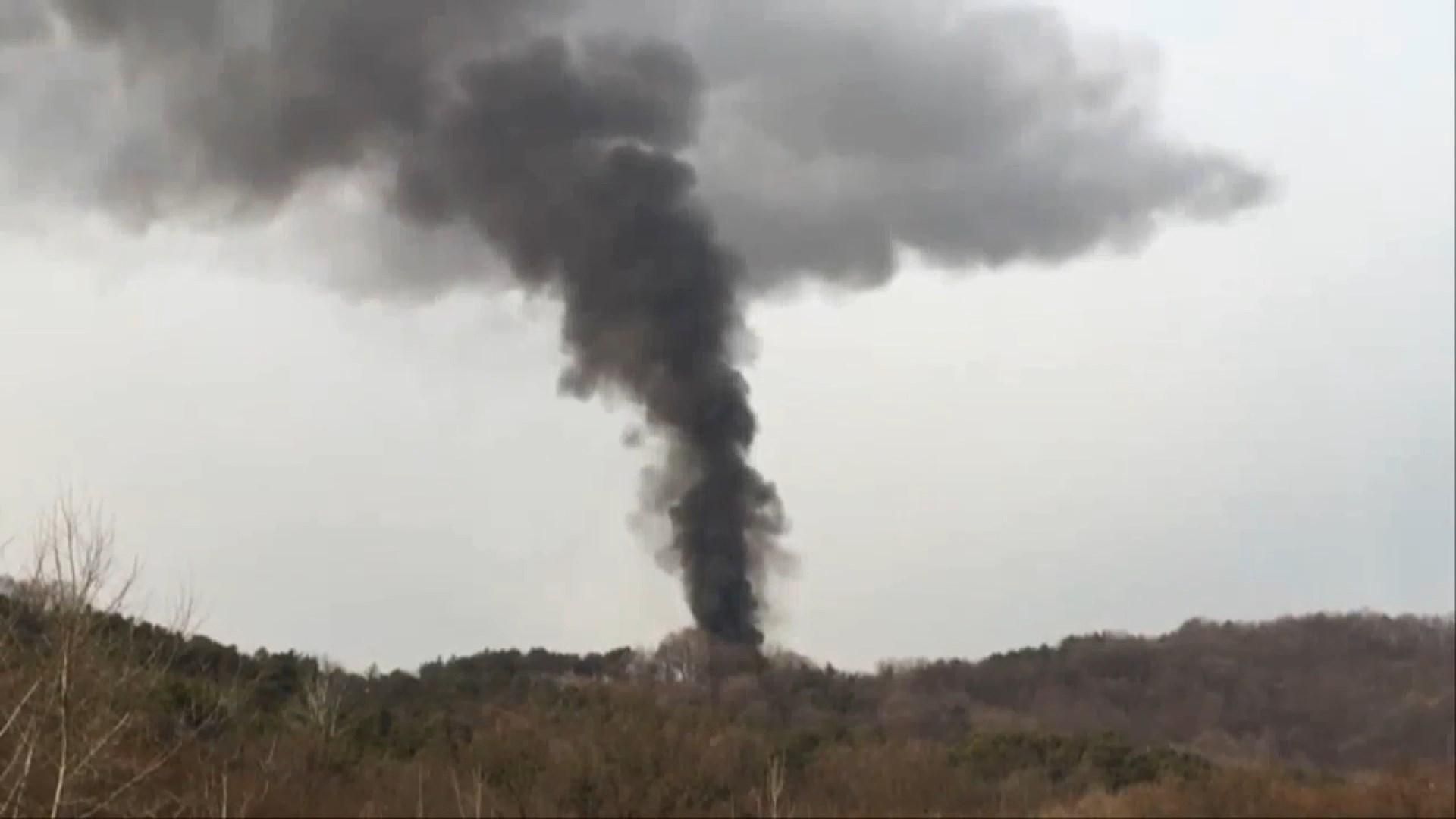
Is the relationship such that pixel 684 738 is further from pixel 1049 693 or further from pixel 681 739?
pixel 1049 693

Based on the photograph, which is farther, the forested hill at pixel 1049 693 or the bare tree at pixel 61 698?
the forested hill at pixel 1049 693

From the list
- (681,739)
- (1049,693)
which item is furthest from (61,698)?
(1049,693)

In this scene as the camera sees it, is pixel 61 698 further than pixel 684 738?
No

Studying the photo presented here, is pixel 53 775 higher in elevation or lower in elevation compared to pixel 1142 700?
lower

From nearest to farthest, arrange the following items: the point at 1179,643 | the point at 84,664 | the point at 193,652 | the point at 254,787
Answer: the point at 84,664
the point at 254,787
the point at 193,652
the point at 1179,643

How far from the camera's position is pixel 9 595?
1326 centimetres

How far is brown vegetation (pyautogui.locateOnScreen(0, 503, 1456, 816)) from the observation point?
15.0m

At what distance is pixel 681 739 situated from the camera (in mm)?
35375

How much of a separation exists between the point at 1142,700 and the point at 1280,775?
1959 centimetres

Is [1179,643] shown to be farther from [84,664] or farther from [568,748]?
[84,664]

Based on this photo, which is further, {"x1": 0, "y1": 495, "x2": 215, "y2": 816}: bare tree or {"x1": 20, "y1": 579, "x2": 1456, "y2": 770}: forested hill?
{"x1": 20, "y1": 579, "x2": 1456, "y2": 770}: forested hill

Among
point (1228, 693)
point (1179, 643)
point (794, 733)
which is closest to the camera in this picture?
point (794, 733)

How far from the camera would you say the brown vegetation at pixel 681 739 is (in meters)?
15.0

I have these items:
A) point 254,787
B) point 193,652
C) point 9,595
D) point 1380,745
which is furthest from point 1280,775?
point 9,595
